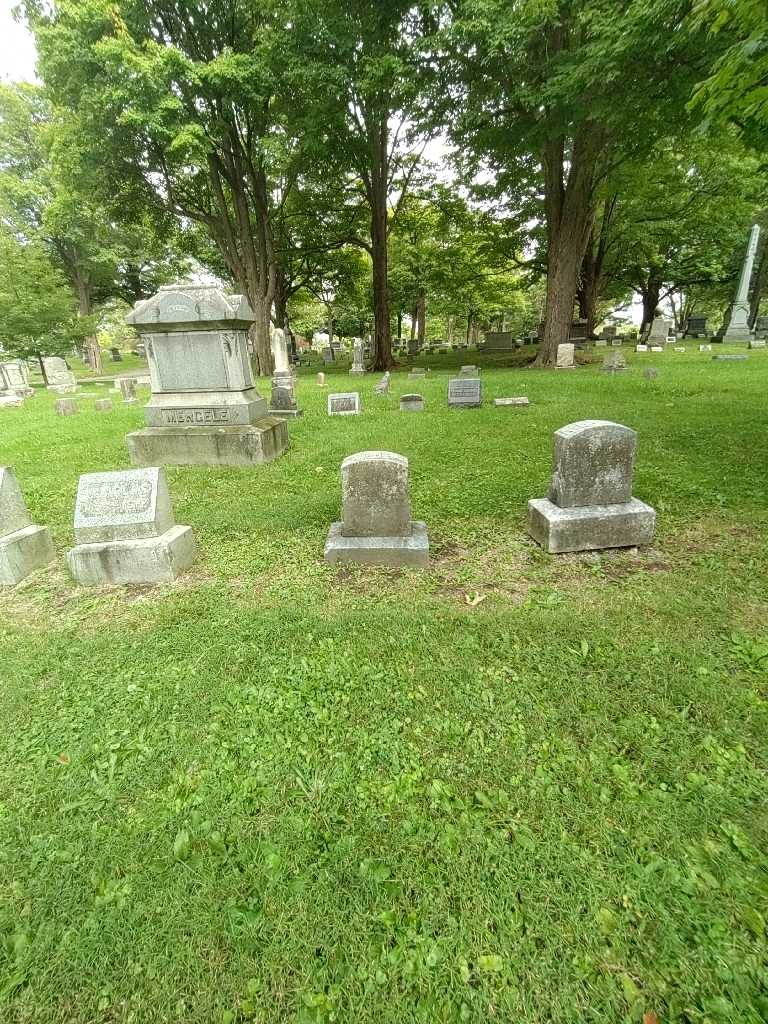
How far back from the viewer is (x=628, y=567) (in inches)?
149

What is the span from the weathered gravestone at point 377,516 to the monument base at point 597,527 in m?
1.12

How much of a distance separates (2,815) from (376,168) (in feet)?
74.3

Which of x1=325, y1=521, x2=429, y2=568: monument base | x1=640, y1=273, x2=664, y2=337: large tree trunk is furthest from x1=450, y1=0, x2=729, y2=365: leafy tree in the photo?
x1=640, y1=273, x2=664, y2=337: large tree trunk

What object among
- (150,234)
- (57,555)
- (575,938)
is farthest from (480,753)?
(150,234)

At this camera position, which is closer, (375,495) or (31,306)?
(375,495)

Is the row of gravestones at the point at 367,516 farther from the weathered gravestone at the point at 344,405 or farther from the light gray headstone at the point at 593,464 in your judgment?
the weathered gravestone at the point at 344,405

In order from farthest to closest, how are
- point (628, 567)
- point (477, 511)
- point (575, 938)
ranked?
point (477, 511), point (628, 567), point (575, 938)

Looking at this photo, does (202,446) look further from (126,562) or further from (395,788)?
(395,788)

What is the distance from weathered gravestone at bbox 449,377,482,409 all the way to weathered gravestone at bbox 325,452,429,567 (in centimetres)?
741

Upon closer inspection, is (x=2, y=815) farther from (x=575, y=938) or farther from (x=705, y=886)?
(x=705, y=886)

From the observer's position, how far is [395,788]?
Result: 2.10 m

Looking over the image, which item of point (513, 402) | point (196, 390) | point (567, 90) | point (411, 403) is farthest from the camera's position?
point (411, 403)

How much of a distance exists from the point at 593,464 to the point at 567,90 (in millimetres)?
12001

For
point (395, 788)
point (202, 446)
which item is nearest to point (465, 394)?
point (202, 446)
